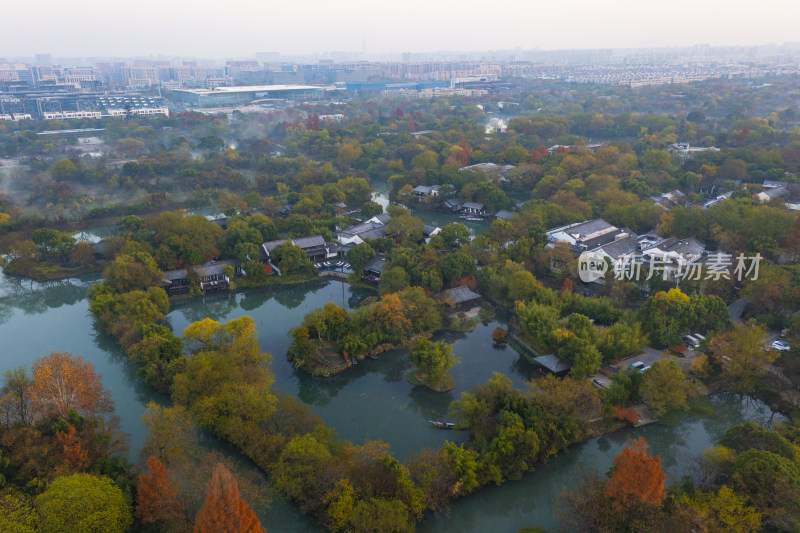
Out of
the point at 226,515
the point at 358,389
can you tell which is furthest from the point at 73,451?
the point at 358,389

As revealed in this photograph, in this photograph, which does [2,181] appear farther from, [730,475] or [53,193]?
[730,475]

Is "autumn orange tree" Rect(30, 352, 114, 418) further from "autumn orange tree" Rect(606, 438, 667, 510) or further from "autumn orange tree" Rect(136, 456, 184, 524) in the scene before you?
"autumn orange tree" Rect(606, 438, 667, 510)

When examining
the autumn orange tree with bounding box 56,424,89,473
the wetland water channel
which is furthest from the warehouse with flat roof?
the autumn orange tree with bounding box 56,424,89,473

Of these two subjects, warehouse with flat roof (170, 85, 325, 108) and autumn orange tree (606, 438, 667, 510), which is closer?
autumn orange tree (606, 438, 667, 510)

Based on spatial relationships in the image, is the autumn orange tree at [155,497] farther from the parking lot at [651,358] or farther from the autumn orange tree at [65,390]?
the parking lot at [651,358]

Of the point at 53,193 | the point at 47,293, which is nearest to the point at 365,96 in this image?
the point at 53,193

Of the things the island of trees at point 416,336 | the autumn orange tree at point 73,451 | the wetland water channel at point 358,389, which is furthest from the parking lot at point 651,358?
the autumn orange tree at point 73,451
